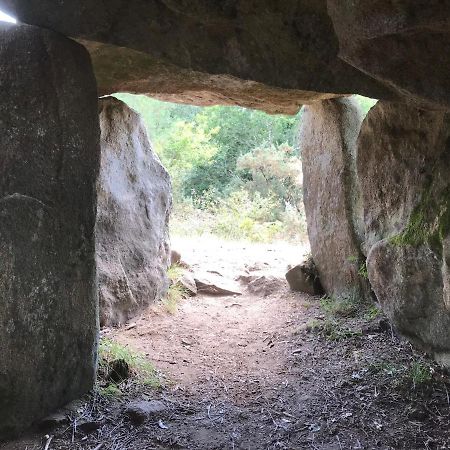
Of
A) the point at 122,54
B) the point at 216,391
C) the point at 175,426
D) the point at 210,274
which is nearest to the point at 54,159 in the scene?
the point at 122,54

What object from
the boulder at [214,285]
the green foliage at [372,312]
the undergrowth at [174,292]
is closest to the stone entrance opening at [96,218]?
the green foliage at [372,312]

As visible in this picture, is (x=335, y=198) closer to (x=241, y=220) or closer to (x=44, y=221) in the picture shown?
(x=44, y=221)

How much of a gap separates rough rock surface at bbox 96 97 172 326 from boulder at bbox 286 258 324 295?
1.54 metres

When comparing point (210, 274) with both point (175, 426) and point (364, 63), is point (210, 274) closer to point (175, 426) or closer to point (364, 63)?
point (175, 426)

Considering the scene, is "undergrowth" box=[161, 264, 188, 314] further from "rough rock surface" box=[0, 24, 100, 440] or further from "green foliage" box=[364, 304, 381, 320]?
"rough rock surface" box=[0, 24, 100, 440]

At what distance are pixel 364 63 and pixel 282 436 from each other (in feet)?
6.99

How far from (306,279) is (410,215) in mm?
2510

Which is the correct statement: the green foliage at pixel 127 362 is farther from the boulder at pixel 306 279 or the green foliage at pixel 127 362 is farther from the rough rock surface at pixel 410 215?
the boulder at pixel 306 279

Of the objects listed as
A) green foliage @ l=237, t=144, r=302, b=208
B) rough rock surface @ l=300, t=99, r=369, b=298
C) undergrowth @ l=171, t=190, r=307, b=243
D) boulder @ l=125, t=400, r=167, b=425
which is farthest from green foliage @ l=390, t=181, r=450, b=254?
green foliage @ l=237, t=144, r=302, b=208

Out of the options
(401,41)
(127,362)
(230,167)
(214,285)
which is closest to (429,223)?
(401,41)

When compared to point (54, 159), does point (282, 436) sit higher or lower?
lower

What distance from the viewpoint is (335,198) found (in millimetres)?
5926

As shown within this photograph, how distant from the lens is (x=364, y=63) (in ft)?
9.24

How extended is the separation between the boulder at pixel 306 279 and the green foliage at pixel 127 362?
2548 mm
